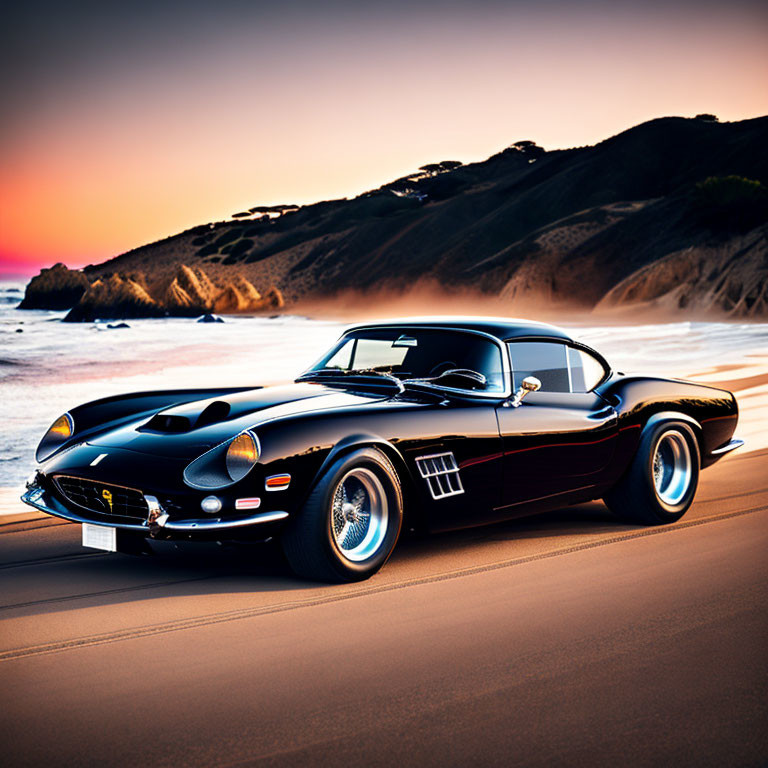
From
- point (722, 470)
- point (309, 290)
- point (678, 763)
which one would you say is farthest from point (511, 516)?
point (309, 290)

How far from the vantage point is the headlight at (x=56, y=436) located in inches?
249

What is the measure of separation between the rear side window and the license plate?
259 centimetres

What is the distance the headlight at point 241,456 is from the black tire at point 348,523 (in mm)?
350

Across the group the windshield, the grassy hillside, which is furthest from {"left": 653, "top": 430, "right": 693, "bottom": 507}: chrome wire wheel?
the grassy hillside

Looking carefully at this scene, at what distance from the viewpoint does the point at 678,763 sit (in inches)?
130

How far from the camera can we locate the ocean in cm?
1629

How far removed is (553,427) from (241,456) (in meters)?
2.16

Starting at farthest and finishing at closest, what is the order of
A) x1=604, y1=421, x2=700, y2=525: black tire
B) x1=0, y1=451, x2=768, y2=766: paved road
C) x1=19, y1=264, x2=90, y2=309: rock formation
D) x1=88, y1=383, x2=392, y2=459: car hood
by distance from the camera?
x1=19, y1=264, x2=90, y2=309: rock formation, x1=604, y1=421, x2=700, y2=525: black tire, x1=88, y1=383, x2=392, y2=459: car hood, x1=0, y1=451, x2=768, y2=766: paved road

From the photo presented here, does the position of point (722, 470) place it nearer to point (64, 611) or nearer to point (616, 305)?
point (64, 611)

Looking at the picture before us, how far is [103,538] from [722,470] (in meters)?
5.83

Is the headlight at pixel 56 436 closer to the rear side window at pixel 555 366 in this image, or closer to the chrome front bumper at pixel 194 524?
the chrome front bumper at pixel 194 524

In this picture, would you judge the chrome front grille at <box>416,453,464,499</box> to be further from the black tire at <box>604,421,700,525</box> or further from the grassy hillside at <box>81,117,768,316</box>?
the grassy hillside at <box>81,117,768,316</box>

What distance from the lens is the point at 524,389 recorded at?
6285 mm

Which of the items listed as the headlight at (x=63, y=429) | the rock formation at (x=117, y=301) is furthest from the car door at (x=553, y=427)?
the rock formation at (x=117, y=301)
